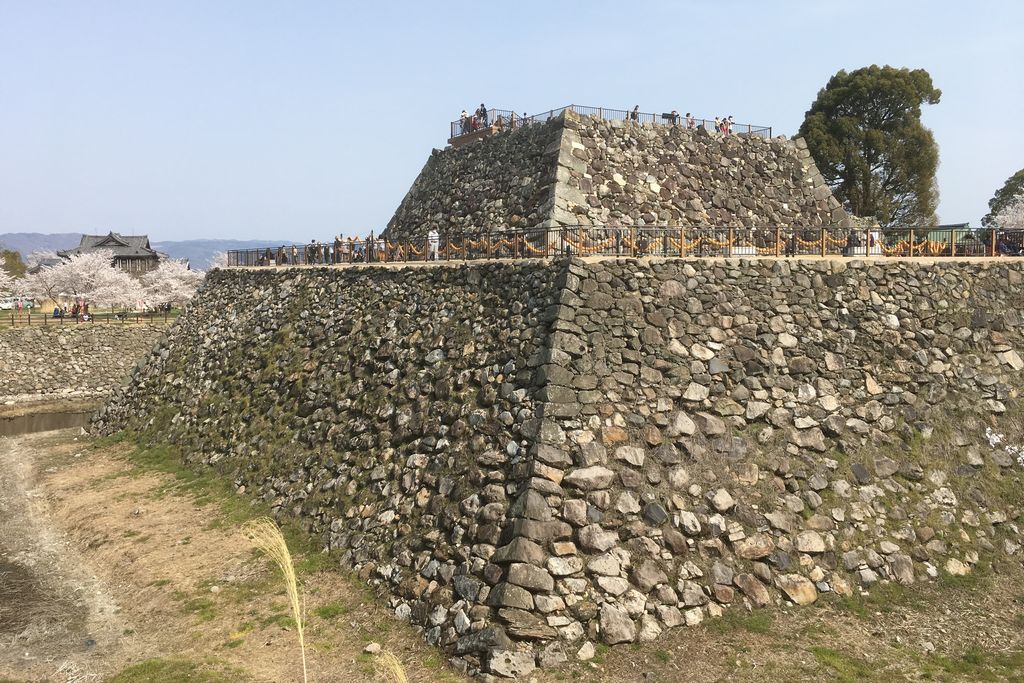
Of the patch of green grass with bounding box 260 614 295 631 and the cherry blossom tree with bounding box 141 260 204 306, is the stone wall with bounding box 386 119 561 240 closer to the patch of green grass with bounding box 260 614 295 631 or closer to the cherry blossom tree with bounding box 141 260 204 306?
the patch of green grass with bounding box 260 614 295 631

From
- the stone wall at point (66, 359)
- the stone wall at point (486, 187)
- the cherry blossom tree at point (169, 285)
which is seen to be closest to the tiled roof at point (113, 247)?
the cherry blossom tree at point (169, 285)

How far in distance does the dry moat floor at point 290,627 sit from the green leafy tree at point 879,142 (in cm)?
3277

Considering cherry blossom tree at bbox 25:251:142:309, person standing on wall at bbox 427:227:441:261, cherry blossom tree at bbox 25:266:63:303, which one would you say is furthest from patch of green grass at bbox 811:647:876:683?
cherry blossom tree at bbox 25:266:63:303

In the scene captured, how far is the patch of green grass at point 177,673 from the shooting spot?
41.9 ft

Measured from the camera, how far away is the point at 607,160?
30297 mm

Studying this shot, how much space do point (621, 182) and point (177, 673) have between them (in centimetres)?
2414

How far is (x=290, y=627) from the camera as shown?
14469 mm

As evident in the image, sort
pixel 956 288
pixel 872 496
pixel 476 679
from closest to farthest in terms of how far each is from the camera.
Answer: pixel 476 679 → pixel 872 496 → pixel 956 288

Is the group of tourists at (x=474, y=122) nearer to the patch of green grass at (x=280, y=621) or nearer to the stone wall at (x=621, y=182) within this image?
the stone wall at (x=621, y=182)

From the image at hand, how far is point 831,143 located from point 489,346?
3412 centimetres

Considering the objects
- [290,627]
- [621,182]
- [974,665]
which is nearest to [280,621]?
[290,627]

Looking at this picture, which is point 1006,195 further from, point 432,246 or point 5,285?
point 5,285

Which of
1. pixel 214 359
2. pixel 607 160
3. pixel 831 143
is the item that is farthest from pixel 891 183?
pixel 214 359

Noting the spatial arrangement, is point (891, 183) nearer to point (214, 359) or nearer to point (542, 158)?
point (542, 158)
